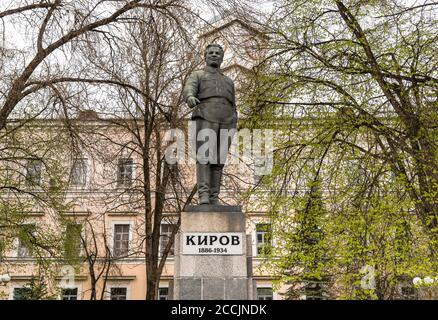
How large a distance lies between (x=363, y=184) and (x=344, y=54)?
3392 millimetres

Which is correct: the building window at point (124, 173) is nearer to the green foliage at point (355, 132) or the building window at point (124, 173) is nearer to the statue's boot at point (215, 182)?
the green foliage at point (355, 132)

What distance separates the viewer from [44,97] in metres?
13.2

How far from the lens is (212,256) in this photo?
25.3 ft

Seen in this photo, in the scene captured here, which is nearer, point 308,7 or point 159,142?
point 308,7

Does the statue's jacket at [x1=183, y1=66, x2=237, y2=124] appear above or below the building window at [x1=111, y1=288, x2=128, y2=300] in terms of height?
above

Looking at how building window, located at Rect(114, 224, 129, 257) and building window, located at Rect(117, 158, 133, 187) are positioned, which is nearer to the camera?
building window, located at Rect(117, 158, 133, 187)

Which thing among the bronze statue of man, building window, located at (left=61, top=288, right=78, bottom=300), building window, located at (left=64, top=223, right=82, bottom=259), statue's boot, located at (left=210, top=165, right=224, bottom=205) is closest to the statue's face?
the bronze statue of man

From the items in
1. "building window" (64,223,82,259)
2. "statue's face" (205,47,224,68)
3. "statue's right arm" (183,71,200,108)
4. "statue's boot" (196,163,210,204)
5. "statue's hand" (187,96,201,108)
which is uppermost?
"statue's face" (205,47,224,68)

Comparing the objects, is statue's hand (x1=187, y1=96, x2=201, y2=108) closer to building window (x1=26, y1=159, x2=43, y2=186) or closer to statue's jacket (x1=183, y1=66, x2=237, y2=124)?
statue's jacket (x1=183, y1=66, x2=237, y2=124)

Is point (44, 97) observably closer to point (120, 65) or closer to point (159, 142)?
point (120, 65)

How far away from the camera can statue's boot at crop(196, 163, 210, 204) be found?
321 inches

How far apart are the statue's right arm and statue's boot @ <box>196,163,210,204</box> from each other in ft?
3.10

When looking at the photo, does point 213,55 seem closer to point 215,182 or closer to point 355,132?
point 215,182
